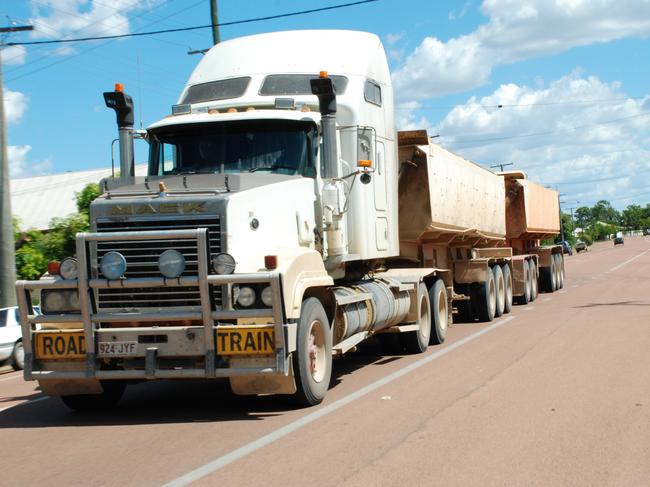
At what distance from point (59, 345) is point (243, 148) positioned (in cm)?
293

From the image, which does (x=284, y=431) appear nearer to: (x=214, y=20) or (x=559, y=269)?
(x=214, y=20)

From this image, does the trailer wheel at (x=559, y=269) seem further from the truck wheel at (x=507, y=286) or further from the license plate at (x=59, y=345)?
the license plate at (x=59, y=345)

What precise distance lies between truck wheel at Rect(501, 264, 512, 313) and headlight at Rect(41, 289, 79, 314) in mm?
14039

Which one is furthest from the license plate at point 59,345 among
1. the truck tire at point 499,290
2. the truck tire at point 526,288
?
the truck tire at point 526,288

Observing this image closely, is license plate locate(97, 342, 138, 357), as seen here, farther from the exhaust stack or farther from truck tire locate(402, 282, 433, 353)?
truck tire locate(402, 282, 433, 353)

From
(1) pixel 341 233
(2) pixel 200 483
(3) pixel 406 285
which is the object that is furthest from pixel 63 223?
(2) pixel 200 483

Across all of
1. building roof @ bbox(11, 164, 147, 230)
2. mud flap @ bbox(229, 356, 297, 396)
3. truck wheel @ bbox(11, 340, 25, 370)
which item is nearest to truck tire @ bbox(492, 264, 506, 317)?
truck wheel @ bbox(11, 340, 25, 370)

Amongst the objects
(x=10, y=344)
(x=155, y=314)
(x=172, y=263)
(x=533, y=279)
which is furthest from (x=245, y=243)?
(x=533, y=279)

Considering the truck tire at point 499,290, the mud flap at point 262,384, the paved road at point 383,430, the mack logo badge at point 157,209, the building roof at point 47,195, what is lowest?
the paved road at point 383,430

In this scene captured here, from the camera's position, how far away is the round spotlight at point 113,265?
8656 millimetres

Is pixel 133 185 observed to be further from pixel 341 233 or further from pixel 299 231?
pixel 341 233

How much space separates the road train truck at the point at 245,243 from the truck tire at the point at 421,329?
0.04 meters

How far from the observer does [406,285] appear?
13719 millimetres

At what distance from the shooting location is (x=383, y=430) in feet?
25.6
